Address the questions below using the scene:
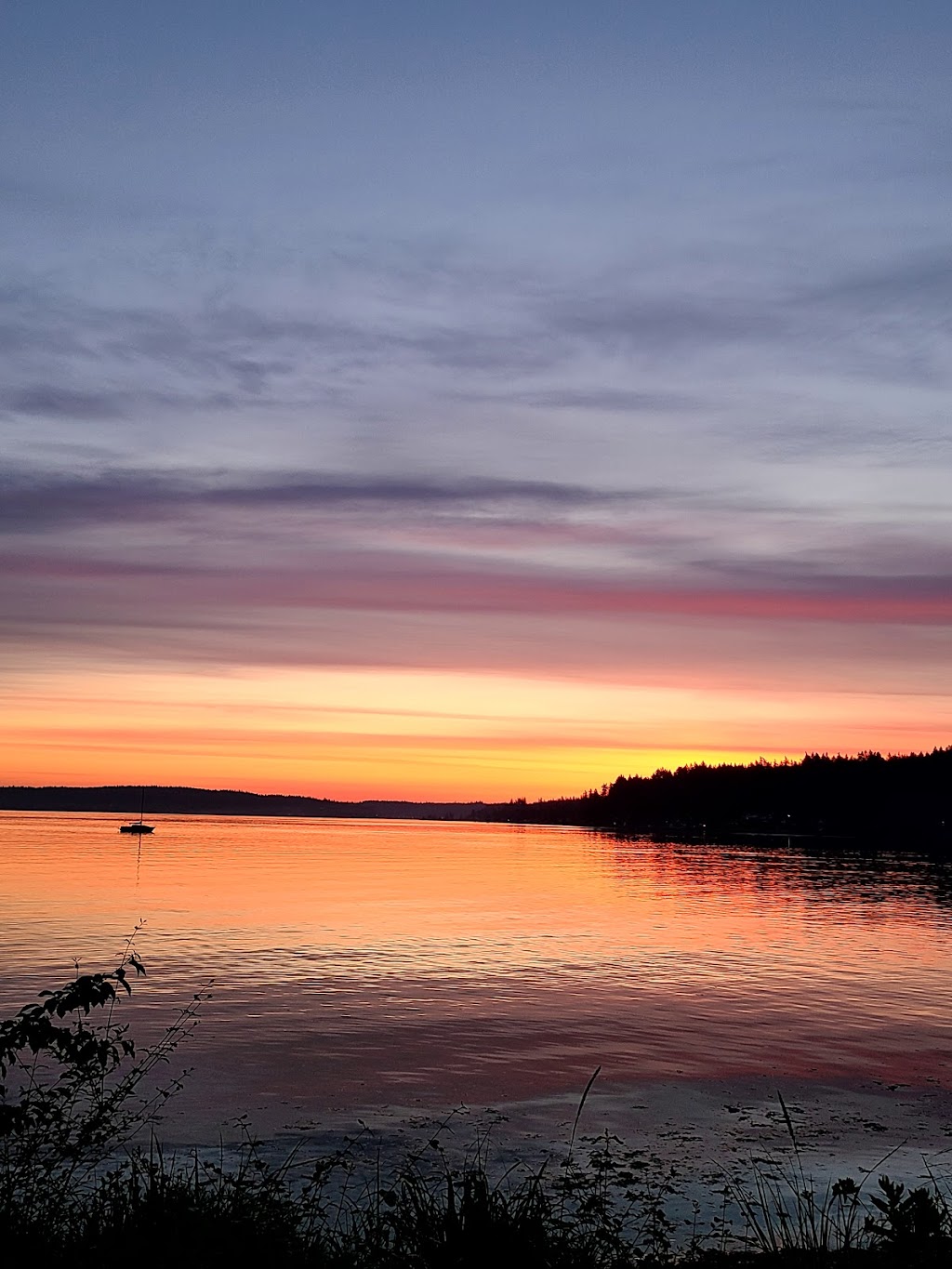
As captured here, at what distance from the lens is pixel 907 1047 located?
113ft

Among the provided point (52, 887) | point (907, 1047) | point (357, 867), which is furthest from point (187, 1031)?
point (357, 867)

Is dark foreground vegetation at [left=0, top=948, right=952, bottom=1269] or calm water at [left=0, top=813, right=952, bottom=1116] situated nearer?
dark foreground vegetation at [left=0, top=948, right=952, bottom=1269]

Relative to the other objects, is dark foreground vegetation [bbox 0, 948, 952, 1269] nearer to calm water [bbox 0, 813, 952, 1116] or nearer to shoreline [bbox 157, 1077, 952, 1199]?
shoreline [bbox 157, 1077, 952, 1199]

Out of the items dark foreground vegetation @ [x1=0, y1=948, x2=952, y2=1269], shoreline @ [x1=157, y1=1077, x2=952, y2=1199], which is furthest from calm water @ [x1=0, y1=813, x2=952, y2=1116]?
dark foreground vegetation @ [x1=0, y1=948, x2=952, y2=1269]

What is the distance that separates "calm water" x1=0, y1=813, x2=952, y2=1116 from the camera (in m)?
30.9

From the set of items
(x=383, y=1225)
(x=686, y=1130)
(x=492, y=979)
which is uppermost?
(x=383, y=1225)

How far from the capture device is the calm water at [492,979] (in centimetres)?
3086

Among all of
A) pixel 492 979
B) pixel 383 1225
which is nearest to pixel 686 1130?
pixel 383 1225

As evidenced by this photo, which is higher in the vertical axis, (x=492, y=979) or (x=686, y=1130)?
(x=686, y=1130)

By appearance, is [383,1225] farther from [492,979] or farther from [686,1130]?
[492,979]

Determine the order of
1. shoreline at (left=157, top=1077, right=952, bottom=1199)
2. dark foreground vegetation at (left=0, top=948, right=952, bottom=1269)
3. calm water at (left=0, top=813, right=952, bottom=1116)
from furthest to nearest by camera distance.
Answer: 1. calm water at (left=0, top=813, right=952, bottom=1116)
2. shoreline at (left=157, top=1077, right=952, bottom=1199)
3. dark foreground vegetation at (left=0, top=948, right=952, bottom=1269)

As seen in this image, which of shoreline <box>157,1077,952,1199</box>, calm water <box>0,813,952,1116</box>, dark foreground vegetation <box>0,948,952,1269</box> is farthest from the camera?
calm water <box>0,813,952,1116</box>

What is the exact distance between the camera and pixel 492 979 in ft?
160

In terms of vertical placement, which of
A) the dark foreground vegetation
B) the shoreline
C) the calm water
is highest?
the dark foreground vegetation
